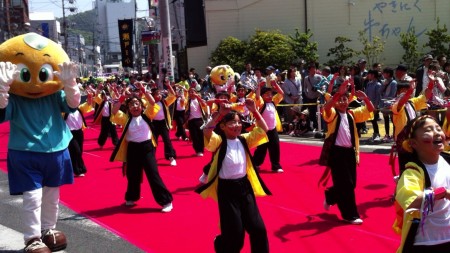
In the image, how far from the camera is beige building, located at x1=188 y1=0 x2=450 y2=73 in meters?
24.0

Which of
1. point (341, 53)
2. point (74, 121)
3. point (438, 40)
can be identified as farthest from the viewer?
point (341, 53)

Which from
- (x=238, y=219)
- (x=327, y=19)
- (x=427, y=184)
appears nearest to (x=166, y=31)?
(x=327, y=19)

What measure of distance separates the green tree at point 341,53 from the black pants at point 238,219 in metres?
18.7

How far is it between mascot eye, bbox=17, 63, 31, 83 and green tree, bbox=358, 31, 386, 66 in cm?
1942

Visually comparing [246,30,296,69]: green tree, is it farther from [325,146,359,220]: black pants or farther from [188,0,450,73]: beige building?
[325,146,359,220]: black pants

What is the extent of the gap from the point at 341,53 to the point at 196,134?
Result: 1364 centimetres

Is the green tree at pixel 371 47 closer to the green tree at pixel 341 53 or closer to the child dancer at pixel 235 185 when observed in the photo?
the green tree at pixel 341 53

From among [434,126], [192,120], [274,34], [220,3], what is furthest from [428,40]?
[434,126]

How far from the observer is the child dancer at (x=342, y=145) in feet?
20.1

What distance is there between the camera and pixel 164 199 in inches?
268

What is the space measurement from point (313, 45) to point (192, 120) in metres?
12.4

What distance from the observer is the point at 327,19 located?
24406 mm

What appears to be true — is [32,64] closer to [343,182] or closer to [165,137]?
[343,182]

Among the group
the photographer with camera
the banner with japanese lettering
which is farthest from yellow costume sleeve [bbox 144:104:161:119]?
the banner with japanese lettering
